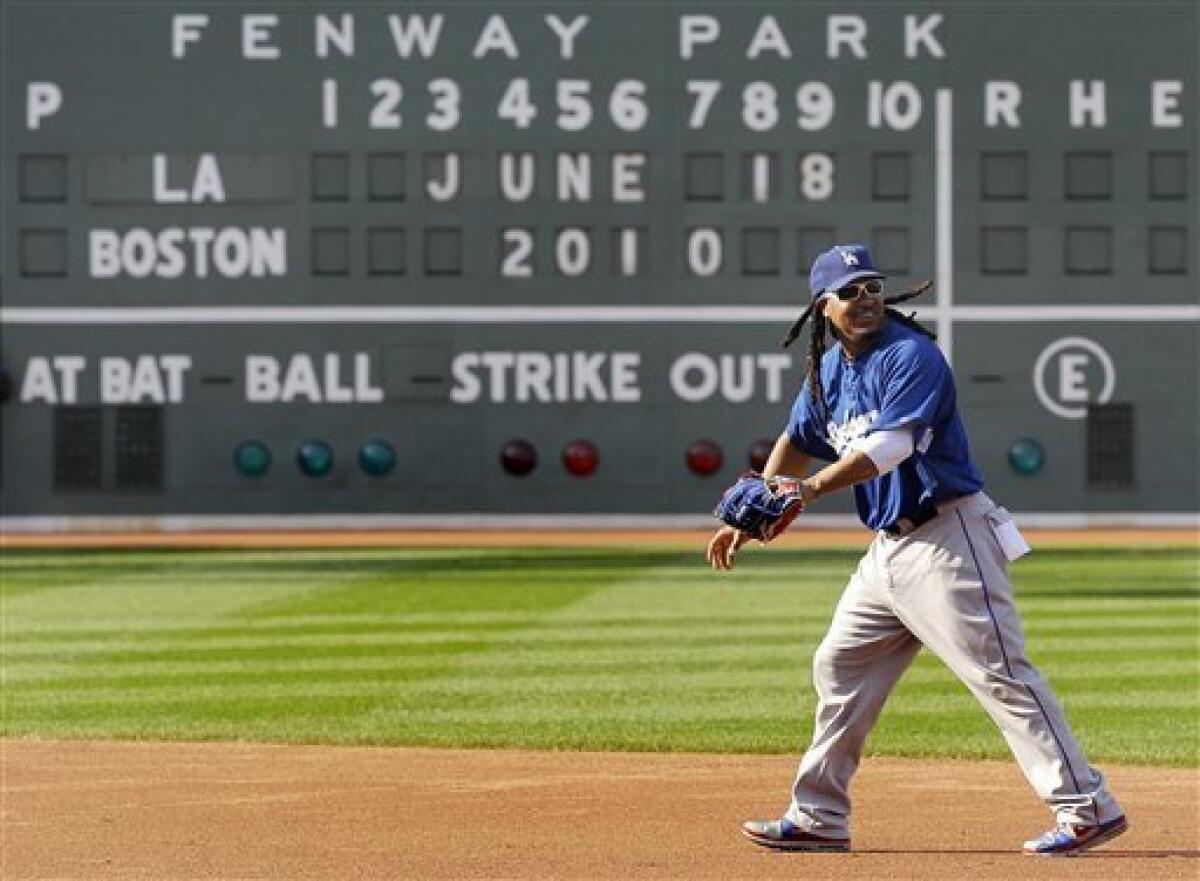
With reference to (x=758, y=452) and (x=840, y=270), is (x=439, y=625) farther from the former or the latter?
(x=758, y=452)

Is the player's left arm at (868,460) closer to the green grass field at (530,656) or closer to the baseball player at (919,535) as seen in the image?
the baseball player at (919,535)

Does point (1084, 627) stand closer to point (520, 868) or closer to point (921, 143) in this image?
point (520, 868)

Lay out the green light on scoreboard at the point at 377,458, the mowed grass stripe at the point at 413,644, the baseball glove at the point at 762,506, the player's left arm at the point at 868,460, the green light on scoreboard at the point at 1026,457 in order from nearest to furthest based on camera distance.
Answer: the player's left arm at the point at 868,460 → the baseball glove at the point at 762,506 → the mowed grass stripe at the point at 413,644 → the green light on scoreboard at the point at 1026,457 → the green light on scoreboard at the point at 377,458

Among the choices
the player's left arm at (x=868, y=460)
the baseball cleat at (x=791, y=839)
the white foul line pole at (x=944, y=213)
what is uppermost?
the white foul line pole at (x=944, y=213)

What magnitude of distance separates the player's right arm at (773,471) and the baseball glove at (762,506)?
0.19 meters

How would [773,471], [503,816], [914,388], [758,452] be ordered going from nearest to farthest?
[914,388], [773,471], [503,816], [758,452]

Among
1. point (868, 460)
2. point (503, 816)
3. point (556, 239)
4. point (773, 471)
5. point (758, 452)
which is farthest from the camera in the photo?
point (556, 239)

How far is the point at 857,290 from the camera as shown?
8.86 meters

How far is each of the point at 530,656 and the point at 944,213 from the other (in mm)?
19724

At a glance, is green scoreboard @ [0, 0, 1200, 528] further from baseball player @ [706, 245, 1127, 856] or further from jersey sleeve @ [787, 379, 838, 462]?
baseball player @ [706, 245, 1127, 856]

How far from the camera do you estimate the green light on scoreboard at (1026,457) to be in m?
36.1

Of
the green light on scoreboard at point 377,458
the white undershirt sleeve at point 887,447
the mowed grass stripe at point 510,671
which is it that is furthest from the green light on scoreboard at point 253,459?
the white undershirt sleeve at point 887,447

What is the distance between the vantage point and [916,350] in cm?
878

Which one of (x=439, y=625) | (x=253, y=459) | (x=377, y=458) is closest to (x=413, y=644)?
(x=439, y=625)
